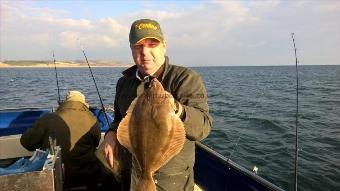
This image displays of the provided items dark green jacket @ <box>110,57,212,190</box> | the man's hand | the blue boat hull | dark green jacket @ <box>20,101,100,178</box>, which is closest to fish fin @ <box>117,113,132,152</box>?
dark green jacket @ <box>110,57,212,190</box>

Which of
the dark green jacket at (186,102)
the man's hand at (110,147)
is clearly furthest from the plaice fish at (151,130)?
the man's hand at (110,147)

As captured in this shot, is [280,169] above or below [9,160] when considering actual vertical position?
below

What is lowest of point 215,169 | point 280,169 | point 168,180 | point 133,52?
point 280,169

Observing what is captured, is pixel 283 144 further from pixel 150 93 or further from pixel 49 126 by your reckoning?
pixel 150 93

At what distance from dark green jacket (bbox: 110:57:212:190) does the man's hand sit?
0.20 metres

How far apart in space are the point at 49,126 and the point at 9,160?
1681 mm

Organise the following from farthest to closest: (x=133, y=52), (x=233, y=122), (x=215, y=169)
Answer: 1. (x=233, y=122)
2. (x=215, y=169)
3. (x=133, y=52)

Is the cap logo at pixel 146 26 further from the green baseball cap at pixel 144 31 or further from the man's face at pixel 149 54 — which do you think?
the man's face at pixel 149 54

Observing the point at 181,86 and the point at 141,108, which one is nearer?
the point at 141,108

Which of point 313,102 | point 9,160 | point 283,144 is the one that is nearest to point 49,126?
point 9,160

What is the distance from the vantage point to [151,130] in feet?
8.32

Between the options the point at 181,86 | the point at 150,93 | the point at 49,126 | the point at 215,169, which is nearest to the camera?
the point at 150,93

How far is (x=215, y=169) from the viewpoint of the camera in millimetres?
5258

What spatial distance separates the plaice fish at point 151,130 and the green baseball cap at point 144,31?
57 centimetres
